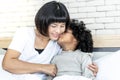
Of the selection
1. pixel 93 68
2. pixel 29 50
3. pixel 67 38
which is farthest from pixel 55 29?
pixel 93 68

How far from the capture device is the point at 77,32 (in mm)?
1753

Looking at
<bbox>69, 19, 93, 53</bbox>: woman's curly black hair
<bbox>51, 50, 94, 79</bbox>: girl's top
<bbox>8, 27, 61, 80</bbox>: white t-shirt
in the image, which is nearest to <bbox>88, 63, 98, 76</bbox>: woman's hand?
<bbox>51, 50, 94, 79</bbox>: girl's top

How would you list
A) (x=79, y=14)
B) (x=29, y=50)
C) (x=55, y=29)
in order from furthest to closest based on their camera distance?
(x=79, y=14) < (x=29, y=50) < (x=55, y=29)

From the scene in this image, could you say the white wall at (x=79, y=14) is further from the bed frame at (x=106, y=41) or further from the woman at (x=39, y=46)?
the woman at (x=39, y=46)

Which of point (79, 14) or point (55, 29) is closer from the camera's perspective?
point (55, 29)

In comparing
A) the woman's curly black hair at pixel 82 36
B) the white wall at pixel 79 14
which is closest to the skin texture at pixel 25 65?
the woman's curly black hair at pixel 82 36

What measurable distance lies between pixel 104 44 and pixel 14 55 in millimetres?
659

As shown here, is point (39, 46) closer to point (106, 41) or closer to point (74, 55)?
point (74, 55)

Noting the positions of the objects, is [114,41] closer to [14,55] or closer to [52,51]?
[52,51]

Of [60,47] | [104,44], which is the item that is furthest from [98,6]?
[60,47]

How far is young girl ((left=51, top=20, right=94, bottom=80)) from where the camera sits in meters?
1.66

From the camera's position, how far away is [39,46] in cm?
180

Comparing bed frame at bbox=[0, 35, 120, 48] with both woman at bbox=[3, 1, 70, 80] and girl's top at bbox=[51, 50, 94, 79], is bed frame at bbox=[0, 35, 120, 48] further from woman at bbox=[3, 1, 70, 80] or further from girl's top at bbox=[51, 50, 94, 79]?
woman at bbox=[3, 1, 70, 80]

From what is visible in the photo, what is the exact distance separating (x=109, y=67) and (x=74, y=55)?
248mm
